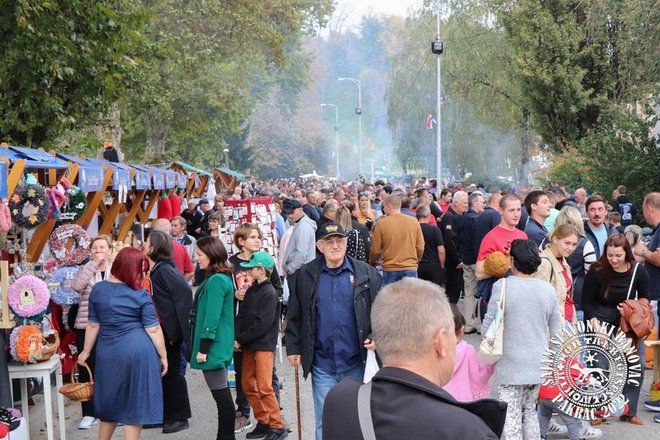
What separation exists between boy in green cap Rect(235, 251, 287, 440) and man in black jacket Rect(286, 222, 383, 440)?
117cm

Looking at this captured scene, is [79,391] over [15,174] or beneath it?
beneath

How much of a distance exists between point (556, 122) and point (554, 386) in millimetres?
21621

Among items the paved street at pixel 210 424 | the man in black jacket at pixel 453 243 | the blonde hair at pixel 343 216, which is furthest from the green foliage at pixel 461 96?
the paved street at pixel 210 424

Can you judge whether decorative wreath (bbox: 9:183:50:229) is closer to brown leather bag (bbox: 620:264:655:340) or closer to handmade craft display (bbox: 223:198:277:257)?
handmade craft display (bbox: 223:198:277:257)

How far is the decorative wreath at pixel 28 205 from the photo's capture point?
7.29 meters

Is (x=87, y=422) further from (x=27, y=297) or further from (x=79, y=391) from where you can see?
(x=27, y=297)

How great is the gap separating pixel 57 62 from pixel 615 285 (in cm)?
866

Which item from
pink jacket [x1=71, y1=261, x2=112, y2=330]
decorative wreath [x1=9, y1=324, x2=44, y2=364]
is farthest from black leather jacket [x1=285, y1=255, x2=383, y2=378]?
pink jacket [x1=71, y1=261, x2=112, y2=330]

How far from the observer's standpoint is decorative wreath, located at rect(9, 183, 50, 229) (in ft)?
23.9

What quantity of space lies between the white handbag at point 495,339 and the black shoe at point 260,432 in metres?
2.46

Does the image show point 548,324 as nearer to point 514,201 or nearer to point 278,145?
point 514,201

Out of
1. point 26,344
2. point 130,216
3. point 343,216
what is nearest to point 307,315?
point 26,344

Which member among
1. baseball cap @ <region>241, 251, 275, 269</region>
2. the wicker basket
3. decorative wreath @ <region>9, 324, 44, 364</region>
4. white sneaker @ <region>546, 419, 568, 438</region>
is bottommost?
white sneaker @ <region>546, 419, 568, 438</region>

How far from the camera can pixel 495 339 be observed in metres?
5.70
